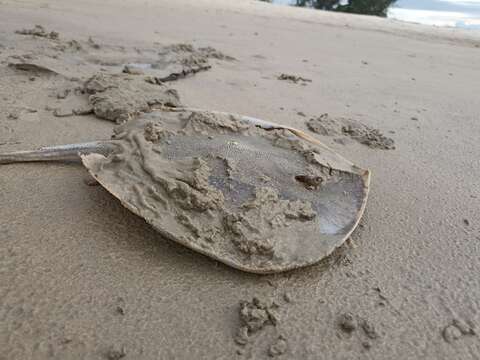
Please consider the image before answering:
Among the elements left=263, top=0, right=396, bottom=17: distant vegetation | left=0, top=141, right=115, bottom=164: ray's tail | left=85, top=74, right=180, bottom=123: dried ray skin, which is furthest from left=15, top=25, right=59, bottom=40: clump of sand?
left=263, top=0, right=396, bottom=17: distant vegetation

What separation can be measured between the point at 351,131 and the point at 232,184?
143 cm

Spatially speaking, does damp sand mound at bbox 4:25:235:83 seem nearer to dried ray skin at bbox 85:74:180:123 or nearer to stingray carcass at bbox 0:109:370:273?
dried ray skin at bbox 85:74:180:123

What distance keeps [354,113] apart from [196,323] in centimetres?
238

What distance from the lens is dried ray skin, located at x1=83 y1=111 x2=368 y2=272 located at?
1.47m

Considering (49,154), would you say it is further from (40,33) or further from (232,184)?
(40,33)

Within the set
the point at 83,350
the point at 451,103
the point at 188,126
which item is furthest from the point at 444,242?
the point at 451,103

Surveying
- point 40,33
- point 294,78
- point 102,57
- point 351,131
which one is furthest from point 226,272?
point 40,33

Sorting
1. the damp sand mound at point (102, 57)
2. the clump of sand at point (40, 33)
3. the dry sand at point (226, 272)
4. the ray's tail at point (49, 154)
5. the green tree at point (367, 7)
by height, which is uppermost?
the green tree at point (367, 7)

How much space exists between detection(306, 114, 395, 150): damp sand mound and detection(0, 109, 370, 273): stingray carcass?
76 cm

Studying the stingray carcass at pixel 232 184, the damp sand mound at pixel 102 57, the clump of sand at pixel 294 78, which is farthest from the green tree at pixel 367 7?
the stingray carcass at pixel 232 184

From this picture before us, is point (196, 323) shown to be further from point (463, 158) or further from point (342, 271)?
point (463, 158)

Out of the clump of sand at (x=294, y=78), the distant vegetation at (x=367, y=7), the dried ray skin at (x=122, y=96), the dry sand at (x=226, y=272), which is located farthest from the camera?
the distant vegetation at (x=367, y=7)

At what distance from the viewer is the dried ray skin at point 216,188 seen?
1.47 meters

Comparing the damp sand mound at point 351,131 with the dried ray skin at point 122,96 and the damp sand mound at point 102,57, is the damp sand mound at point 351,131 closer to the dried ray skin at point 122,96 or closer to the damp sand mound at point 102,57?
the dried ray skin at point 122,96
